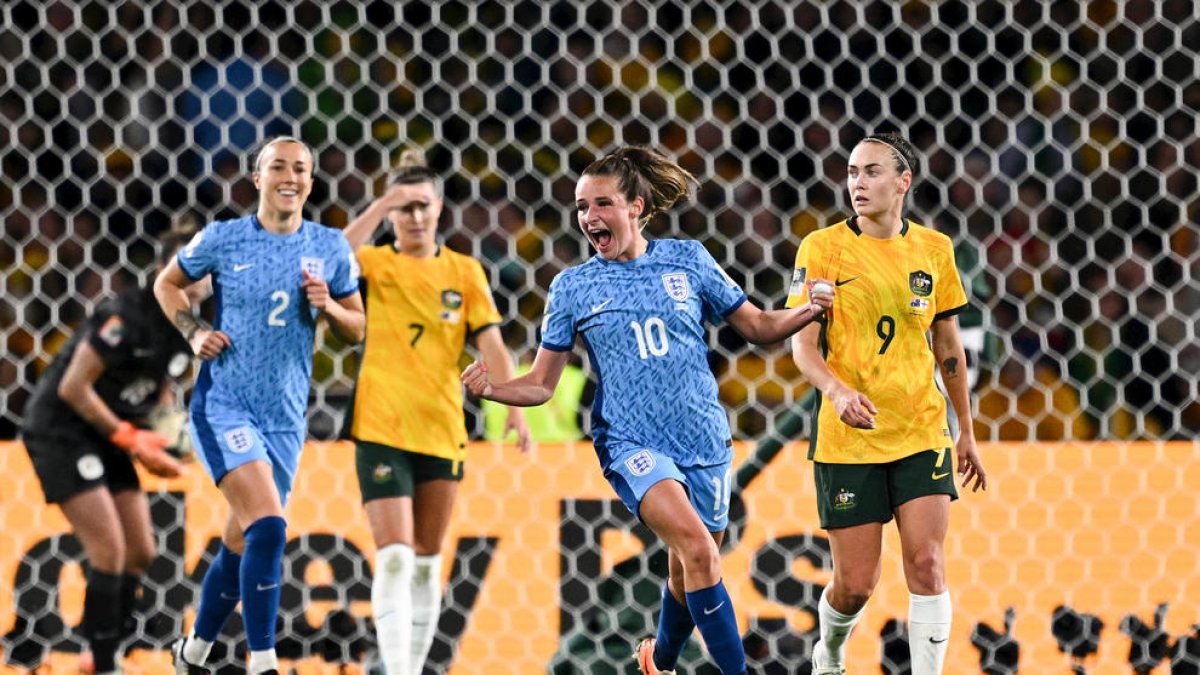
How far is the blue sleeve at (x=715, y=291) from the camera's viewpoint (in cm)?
379

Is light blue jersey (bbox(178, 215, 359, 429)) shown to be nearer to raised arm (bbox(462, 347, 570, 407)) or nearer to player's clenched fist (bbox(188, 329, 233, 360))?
player's clenched fist (bbox(188, 329, 233, 360))

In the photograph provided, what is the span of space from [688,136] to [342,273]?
2.06m

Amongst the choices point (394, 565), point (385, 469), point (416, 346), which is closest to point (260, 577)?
point (394, 565)

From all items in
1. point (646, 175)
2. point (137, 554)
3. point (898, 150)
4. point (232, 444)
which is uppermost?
point (898, 150)

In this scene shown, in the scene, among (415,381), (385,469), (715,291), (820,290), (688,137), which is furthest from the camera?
(688,137)

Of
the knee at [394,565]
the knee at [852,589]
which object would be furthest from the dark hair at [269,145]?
the knee at [852,589]

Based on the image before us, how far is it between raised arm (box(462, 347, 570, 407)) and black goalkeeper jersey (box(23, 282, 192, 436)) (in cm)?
166

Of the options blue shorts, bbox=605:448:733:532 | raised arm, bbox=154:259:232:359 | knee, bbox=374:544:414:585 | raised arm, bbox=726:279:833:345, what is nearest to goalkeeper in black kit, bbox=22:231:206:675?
raised arm, bbox=154:259:232:359

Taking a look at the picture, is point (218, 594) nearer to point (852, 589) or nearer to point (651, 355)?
point (651, 355)

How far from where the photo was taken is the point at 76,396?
472cm

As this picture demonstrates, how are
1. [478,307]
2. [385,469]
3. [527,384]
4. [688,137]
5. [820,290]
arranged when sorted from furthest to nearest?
[688,137], [478,307], [385,469], [527,384], [820,290]

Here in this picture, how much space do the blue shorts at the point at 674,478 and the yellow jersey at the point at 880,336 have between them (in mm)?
316

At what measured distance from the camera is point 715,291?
3787 mm

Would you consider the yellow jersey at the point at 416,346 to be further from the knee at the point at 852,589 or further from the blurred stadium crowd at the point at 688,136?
the knee at the point at 852,589
